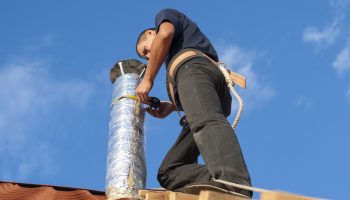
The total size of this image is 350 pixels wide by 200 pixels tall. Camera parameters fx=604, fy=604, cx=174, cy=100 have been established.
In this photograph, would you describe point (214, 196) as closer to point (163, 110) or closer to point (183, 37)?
point (183, 37)

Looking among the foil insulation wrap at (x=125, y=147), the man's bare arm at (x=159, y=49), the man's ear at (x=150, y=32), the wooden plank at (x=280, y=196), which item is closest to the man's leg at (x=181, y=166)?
the foil insulation wrap at (x=125, y=147)

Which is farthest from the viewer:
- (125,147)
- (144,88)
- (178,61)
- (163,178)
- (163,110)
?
(163,110)

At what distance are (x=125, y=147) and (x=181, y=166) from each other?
0.55m

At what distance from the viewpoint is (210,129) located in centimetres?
321

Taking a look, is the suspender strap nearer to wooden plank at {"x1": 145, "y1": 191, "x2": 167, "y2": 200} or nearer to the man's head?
the man's head

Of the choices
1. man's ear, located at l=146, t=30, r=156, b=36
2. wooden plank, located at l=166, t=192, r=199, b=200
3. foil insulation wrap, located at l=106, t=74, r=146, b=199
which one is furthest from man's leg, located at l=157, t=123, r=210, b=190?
wooden plank, located at l=166, t=192, r=199, b=200

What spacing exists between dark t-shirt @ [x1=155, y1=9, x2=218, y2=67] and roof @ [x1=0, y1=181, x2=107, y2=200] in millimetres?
1361

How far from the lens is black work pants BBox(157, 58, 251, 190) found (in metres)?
3.07

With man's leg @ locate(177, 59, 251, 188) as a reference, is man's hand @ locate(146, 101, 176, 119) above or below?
above

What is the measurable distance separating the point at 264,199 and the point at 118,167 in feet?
7.76

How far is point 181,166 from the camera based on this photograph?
4254 mm

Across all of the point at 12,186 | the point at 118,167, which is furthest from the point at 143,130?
the point at 12,186

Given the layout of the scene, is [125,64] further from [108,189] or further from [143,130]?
[108,189]

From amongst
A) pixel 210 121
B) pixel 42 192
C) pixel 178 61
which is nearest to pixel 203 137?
pixel 210 121
